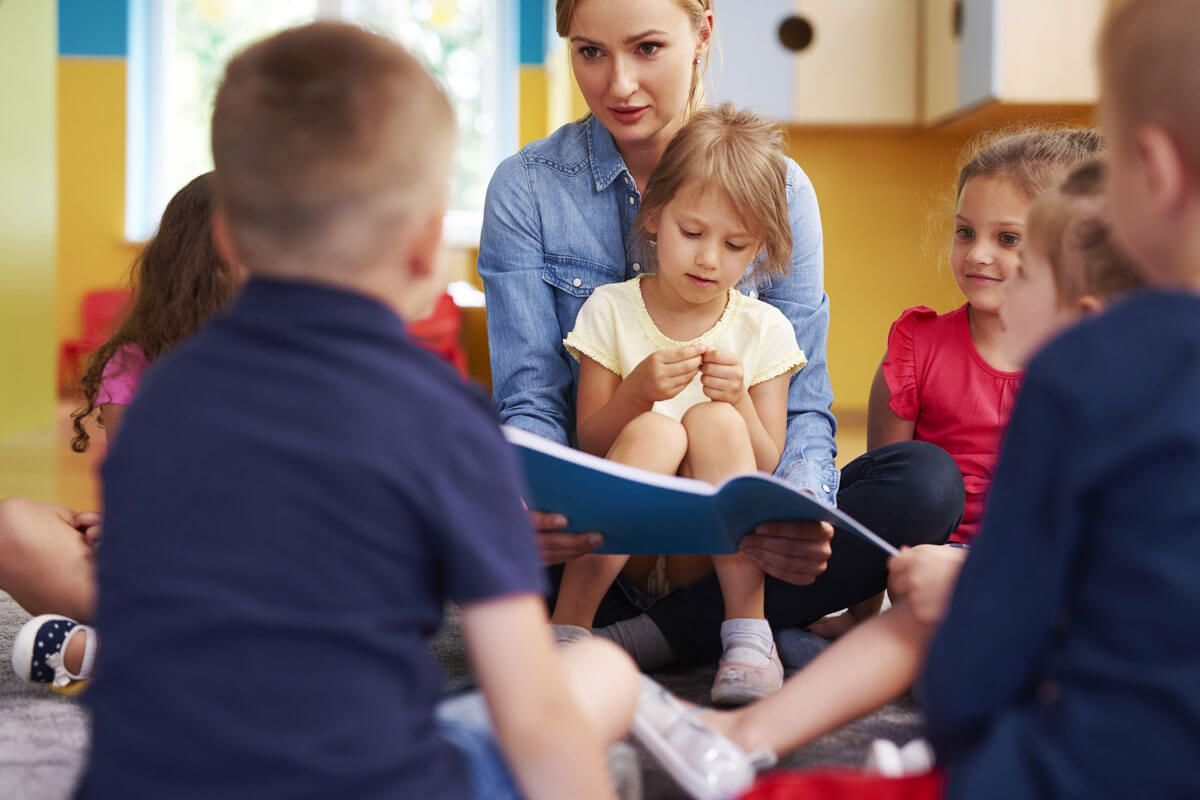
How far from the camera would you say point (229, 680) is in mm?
583

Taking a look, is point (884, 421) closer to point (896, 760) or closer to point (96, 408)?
point (896, 760)

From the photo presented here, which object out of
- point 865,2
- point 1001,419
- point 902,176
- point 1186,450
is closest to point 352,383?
point 1186,450

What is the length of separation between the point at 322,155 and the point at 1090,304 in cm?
54

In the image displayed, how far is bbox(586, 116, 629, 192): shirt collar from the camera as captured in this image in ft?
5.07

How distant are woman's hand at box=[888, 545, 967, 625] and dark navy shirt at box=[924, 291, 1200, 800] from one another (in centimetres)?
28

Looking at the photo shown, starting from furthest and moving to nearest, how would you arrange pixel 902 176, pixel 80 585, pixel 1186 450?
pixel 902 176 < pixel 80 585 < pixel 1186 450

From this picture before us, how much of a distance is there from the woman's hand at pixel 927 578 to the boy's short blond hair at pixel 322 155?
51 cm

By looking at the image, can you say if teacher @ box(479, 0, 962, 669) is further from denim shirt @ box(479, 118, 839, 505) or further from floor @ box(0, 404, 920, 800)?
floor @ box(0, 404, 920, 800)

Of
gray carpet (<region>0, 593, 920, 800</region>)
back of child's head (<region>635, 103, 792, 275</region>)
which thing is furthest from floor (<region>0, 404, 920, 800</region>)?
back of child's head (<region>635, 103, 792, 275</region>)

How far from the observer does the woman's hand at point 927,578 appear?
91 cm

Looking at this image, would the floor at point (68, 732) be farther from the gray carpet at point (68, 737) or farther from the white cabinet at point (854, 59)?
the white cabinet at point (854, 59)

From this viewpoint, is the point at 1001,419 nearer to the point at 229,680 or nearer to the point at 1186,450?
the point at 1186,450

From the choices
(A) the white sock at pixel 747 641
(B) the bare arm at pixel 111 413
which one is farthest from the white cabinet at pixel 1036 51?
(B) the bare arm at pixel 111 413

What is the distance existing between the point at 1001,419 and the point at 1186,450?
1.02 m
